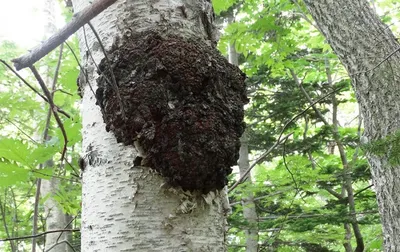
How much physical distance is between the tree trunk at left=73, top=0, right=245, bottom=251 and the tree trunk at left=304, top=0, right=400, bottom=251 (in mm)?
2307

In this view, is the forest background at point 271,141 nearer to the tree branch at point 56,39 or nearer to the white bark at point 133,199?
the white bark at point 133,199

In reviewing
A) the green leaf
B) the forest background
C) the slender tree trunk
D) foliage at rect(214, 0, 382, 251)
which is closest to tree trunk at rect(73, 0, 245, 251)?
the green leaf

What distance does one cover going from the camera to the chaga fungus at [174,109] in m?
0.69

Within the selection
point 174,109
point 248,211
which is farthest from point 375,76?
point 248,211

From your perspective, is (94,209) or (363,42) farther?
(363,42)

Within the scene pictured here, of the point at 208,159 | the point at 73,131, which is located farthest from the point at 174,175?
the point at 73,131

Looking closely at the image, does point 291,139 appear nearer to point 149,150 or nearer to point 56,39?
point 149,150

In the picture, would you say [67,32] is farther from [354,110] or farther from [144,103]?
[354,110]

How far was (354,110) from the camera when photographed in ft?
37.2

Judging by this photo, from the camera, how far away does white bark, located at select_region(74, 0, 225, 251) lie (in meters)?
0.65

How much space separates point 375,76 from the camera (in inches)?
112

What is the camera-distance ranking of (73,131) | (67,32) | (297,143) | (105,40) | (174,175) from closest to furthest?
(67,32) < (174,175) < (105,40) < (73,131) < (297,143)

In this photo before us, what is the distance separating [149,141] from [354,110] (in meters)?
11.6

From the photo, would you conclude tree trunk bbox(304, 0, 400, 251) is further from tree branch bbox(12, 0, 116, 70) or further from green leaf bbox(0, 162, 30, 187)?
tree branch bbox(12, 0, 116, 70)
